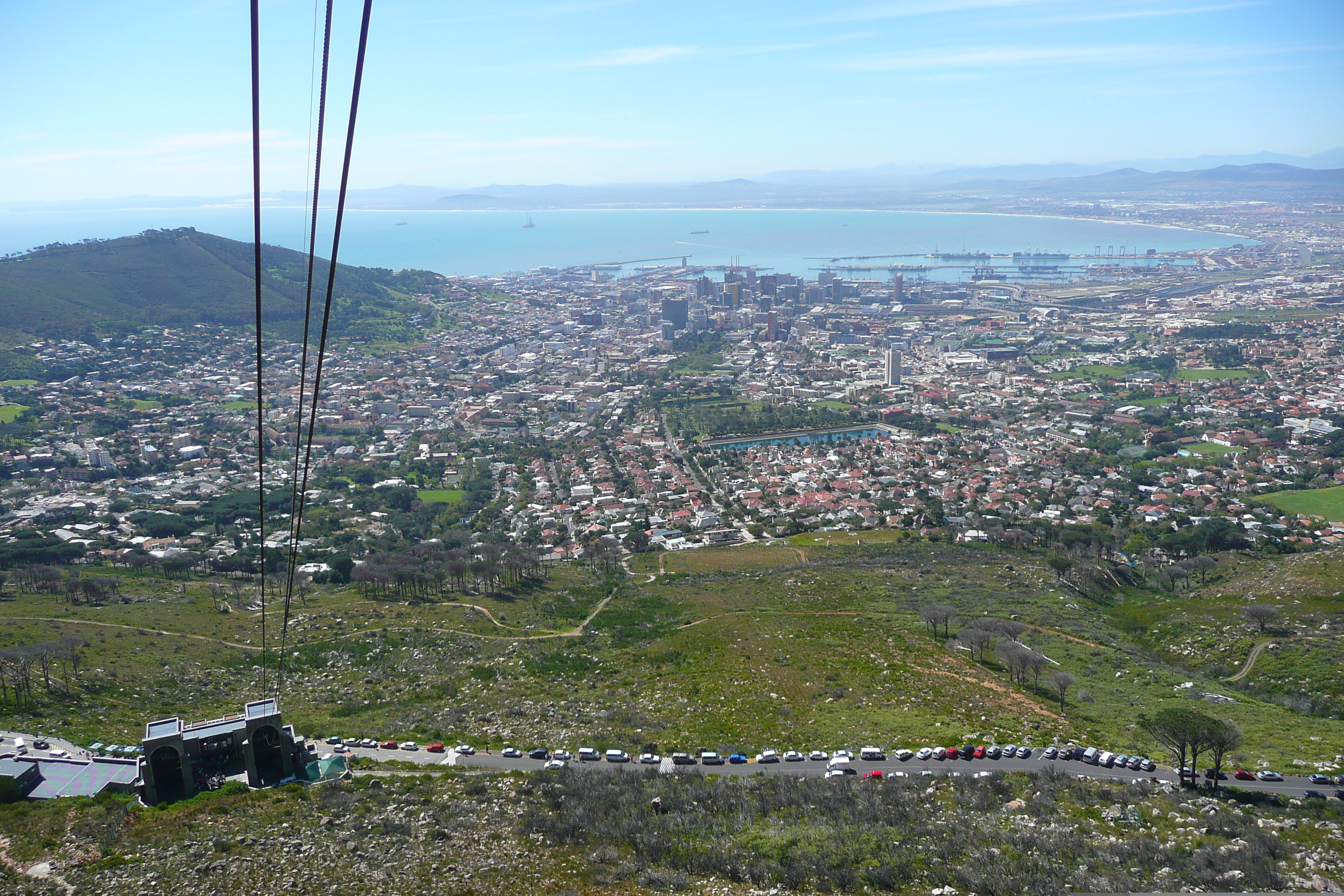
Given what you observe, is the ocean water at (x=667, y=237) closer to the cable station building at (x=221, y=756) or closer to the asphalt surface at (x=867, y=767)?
the asphalt surface at (x=867, y=767)

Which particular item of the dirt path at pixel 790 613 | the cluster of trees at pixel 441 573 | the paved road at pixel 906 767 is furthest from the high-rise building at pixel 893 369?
the paved road at pixel 906 767

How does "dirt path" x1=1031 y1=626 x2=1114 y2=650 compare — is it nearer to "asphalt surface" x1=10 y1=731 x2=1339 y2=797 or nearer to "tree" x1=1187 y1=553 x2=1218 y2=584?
"asphalt surface" x1=10 y1=731 x2=1339 y2=797

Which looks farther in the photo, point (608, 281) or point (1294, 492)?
point (608, 281)

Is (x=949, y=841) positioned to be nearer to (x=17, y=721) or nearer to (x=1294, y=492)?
(x=17, y=721)

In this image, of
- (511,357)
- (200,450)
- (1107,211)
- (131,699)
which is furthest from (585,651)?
(1107,211)

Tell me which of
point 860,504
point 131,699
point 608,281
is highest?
point 608,281

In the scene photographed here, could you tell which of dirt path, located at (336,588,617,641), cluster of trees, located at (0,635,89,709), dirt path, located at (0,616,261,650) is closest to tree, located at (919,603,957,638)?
dirt path, located at (336,588,617,641)

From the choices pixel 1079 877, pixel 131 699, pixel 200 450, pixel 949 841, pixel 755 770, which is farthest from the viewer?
pixel 200 450

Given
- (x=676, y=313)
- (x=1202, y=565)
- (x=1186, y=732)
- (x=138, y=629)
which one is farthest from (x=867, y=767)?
(x=676, y=313)

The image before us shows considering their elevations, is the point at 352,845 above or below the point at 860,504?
above
